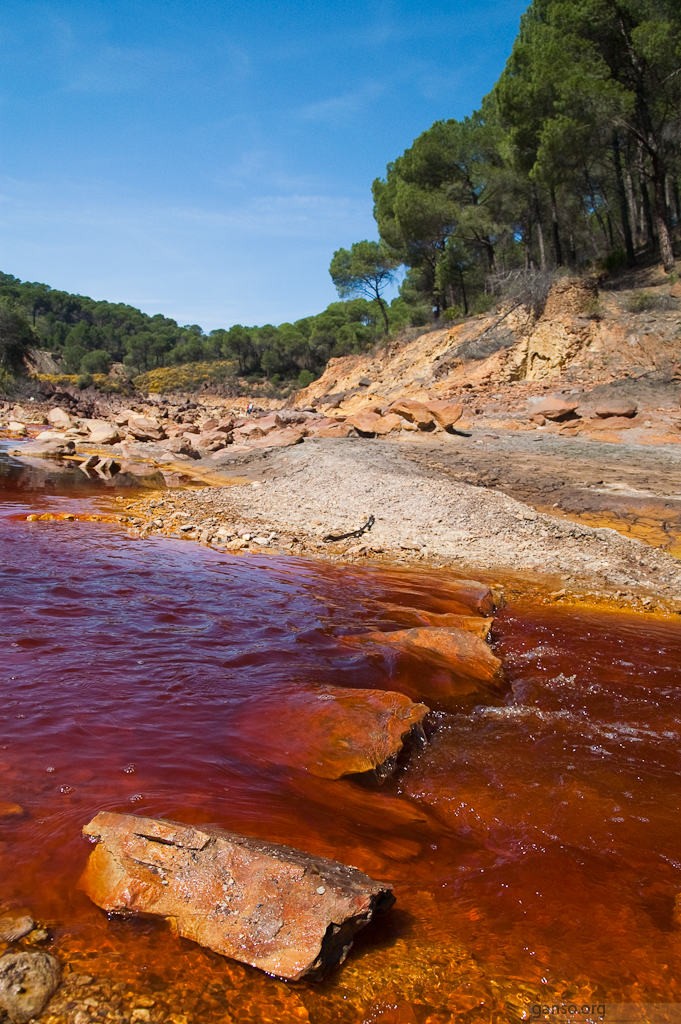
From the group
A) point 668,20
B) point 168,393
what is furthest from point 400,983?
→ point 168,393

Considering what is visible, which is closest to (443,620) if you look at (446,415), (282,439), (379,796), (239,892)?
(379,796)

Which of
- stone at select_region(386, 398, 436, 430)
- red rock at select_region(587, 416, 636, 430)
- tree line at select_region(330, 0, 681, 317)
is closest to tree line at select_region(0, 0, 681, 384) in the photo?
tree line at select_region(330, 0, 681, 317)

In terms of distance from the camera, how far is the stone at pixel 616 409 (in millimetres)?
17016

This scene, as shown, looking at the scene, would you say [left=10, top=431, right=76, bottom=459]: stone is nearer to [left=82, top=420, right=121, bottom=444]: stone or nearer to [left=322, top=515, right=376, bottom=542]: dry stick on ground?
[left=82, top=420, right=121, bottom=444]: stone

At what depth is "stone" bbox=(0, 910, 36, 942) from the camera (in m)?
1.90

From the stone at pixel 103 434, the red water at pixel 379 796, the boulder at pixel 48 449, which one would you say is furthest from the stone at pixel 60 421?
the red water at pixel 379 796

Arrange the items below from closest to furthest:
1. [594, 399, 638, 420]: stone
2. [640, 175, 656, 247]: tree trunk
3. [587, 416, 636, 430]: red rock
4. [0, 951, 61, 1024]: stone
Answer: [0, 951, 61, 1024]: stone
[587, 416, 636, 430]: red rock
[594, 399, 638, 420]: stone
[640, 175, 656, 247]: tree trunk

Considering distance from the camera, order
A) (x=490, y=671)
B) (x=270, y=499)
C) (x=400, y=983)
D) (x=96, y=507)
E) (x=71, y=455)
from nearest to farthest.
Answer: (x=400, y=983) < (x=490, y=671) < (x=96, y=507) < (x=270, y=499) < (x=71, y=455)

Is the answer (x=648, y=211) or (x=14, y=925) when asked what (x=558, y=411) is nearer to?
(x=648, y=211)

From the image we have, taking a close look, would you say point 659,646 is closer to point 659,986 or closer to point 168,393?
point 659,986

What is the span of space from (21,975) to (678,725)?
3.99 m

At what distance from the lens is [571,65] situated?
22.1m

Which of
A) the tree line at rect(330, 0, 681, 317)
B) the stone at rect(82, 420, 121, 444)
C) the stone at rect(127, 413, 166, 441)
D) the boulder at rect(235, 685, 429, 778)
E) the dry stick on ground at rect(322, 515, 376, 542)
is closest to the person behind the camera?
the boulder at rect(235, 685, 429, 778)

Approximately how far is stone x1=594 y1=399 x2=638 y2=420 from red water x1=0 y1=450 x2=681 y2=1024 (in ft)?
42.0
